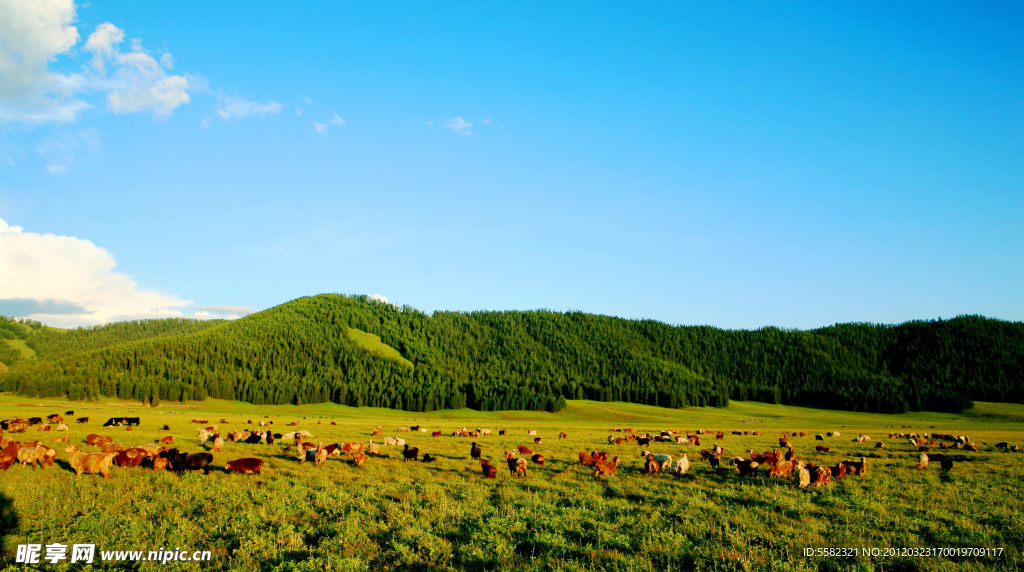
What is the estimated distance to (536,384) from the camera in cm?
15225

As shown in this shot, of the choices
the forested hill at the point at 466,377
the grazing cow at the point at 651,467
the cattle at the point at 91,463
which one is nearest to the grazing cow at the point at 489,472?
the grazing cow at the point at 651,467

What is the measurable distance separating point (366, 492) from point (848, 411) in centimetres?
17052

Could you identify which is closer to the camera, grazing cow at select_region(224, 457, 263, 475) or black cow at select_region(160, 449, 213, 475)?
grazing cow at select_region(224, 457, 263, 475)

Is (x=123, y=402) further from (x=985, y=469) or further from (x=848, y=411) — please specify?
(x=848, y=411)

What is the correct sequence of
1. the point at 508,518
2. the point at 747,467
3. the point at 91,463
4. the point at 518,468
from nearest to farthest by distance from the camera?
the point at 508,518 < the point at 91,463 < the point at 518,468 < the point at 747,467

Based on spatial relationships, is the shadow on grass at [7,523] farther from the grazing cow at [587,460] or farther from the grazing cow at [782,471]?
the grazing cow at [782,471]

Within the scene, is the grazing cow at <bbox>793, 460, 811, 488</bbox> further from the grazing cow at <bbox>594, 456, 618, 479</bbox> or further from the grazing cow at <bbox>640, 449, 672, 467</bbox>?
the grazing cow at <bbox>594, 456, 618, 479</bbox>

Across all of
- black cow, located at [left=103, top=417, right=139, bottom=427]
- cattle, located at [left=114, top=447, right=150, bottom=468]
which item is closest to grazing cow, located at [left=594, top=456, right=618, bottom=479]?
cattle, located at [left=114, top=447, right=150, bottom=468]

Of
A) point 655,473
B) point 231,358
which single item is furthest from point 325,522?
point 231,358

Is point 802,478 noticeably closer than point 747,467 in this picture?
Yes

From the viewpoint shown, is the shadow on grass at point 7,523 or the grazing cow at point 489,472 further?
the grazing cow at point 489,472

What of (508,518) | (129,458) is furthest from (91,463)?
(508,518)

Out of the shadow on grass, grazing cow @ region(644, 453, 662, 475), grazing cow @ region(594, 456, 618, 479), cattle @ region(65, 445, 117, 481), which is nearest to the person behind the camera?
the shadow on grass

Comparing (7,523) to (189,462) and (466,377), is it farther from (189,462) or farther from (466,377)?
(466,377)
